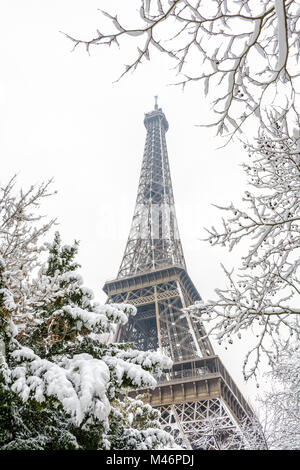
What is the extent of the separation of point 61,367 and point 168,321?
71.7 feet

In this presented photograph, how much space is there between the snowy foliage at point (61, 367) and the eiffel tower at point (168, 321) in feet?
5.34

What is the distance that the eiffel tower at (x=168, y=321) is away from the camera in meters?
19.0

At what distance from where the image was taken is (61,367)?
510 cm

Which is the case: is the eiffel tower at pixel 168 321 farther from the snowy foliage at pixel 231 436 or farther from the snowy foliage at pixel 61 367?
the snowy foliage at pixel 61 367

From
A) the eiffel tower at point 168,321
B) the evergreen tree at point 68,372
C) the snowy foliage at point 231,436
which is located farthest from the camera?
the eiffel tower at point 168,321

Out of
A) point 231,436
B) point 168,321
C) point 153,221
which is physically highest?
point 153,221

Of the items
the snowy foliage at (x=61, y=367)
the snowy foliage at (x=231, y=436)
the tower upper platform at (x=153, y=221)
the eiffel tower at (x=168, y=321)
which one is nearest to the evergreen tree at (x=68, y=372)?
the snowy foliage at (x=61, y=367)

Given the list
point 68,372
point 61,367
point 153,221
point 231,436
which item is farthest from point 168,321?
point 68,372

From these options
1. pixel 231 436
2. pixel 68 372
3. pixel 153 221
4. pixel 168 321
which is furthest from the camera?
pixel 153 221

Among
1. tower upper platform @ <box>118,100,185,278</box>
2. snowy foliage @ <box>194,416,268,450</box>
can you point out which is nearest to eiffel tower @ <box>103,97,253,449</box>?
tower upper platform @ <box>118,100,185,278</box>

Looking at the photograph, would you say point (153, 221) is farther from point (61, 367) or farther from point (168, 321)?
point (61, 367)

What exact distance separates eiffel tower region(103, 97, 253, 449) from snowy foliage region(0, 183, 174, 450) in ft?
5.34

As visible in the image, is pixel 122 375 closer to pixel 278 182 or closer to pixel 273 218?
pixel 273 218

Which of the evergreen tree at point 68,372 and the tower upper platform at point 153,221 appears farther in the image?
the tower upper platform at point 153,221
